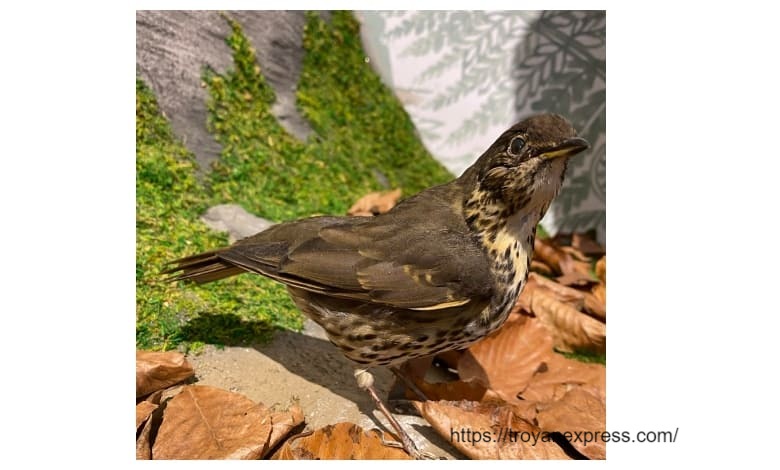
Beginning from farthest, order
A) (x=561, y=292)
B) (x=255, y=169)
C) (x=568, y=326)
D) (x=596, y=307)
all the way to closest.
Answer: (x=255, y=169) → (x=561, y=292) → (x=596, y=307) → (x=568, y=326)

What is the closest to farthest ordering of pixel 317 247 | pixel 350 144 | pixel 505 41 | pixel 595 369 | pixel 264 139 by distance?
pixel 317 247
pixel 595 369
pixel 264 139
pixel 350 144
pixel 505 41

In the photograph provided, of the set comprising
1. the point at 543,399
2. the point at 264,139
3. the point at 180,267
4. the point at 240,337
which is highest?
the point at 264,139

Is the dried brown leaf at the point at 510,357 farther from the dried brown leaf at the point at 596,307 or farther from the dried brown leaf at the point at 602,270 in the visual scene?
the dried brown leaf at the point at 602,270

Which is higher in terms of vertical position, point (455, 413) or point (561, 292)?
point (561, 292)

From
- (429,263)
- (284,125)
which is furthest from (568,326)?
(284,125)

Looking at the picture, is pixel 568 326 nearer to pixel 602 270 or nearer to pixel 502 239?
Result: pixel 602 270

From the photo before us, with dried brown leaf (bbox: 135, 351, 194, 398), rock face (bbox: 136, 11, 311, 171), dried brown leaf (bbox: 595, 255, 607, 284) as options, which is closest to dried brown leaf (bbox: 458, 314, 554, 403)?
dried brown leaf (bbox: 595, 255, 607, 284)

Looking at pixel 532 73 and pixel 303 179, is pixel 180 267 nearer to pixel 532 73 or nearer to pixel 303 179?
pixel 303 179

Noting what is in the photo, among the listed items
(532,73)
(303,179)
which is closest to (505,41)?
(532,73)
